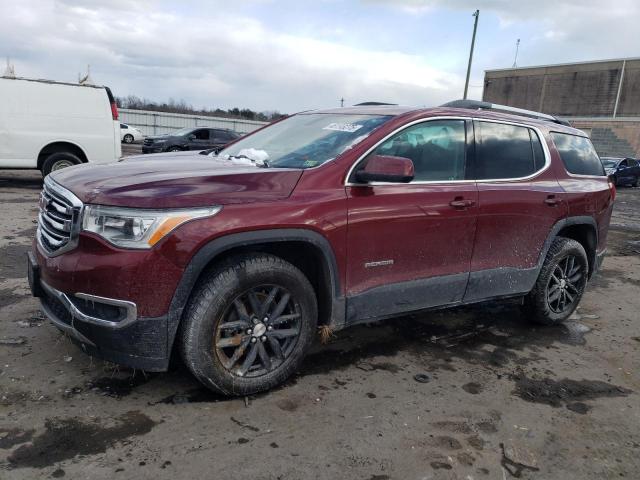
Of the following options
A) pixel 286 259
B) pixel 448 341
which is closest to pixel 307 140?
pixel 286 259

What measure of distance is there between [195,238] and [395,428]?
1518 mm

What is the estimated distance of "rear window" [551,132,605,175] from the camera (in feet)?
15.2

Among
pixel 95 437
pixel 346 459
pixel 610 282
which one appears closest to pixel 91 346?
pixel 95 437

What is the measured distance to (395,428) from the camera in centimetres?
292

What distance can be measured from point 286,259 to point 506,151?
6.83ft

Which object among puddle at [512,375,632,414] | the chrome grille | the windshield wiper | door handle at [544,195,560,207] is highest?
the windshield wiper

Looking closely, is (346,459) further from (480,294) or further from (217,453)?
(480,294)

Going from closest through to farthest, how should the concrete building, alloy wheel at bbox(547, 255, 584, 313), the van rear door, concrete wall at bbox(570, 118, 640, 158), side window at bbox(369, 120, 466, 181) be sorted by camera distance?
1. side window at bbox(369, 120, 466, 181)
2. alloy wheel at bbox(547, 255, 584, 313)
3. the van rear door
4. concrete wall at bbox(570, 118, 640, 158)
5. the concrete building

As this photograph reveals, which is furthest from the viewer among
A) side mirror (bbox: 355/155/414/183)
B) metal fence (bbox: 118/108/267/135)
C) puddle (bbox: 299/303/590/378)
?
metal fence (bbox: 118/108/267/135)

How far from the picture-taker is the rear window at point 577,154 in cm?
462

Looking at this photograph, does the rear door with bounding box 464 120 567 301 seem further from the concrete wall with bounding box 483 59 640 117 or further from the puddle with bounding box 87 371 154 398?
the concrete wall with bounding box 483 59 640 117

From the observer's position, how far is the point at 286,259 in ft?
10.7

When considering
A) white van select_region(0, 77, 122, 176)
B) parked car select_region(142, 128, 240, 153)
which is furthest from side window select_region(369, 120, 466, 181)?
parked car select_region(142, 128, 240, 153)

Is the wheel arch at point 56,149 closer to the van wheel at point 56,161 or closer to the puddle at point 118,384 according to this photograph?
the van wheel at point 56,161
